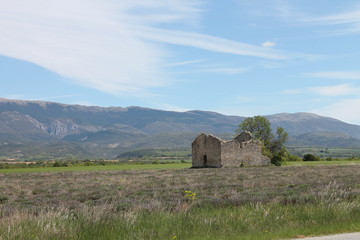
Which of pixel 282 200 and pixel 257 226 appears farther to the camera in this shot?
pixel 282 200

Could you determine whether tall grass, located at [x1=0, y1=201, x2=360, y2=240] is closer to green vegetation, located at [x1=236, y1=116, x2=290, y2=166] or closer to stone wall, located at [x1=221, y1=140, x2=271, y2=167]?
stone wall, located at [x1=221, y1=140, x2=271, y2=167]

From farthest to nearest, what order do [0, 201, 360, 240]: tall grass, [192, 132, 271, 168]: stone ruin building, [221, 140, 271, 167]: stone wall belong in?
[221, 140, 271, 167]: stone wall, [192, 132, 271, 168]: stone ruin building, [0, 201, 360, 240]: tall grass

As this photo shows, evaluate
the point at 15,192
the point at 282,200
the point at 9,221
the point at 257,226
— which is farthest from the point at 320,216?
→ the point at 15,192

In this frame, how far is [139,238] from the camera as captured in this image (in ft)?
38.7

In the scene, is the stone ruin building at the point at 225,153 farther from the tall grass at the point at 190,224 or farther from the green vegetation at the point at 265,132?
the tall grass at the point at 190,224

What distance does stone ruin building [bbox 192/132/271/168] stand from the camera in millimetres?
64812

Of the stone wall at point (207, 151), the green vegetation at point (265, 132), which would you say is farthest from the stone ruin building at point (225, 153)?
the green vegetation at point (265, 132)

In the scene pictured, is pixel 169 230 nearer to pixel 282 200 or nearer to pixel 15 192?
pixel 282 200

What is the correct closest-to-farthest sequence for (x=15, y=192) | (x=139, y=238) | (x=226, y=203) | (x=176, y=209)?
(x=139, y=238)
(x=176, y=209)
(x=226, y=203)
(x=15, y=192)


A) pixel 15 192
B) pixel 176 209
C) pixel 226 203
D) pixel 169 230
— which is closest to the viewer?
pixel 169 230

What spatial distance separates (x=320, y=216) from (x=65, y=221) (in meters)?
7.89

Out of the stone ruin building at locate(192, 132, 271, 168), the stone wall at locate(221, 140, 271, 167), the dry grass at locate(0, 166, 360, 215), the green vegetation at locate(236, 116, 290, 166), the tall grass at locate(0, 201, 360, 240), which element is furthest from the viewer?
the green vegetation at locate(236, 116, 290, 166)

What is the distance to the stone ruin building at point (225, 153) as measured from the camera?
64812 millimetres

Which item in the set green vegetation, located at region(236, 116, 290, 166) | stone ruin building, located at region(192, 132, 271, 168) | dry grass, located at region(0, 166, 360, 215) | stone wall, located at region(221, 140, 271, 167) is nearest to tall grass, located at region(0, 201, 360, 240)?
dry grass, located at region(0, 166, 360, 215)
